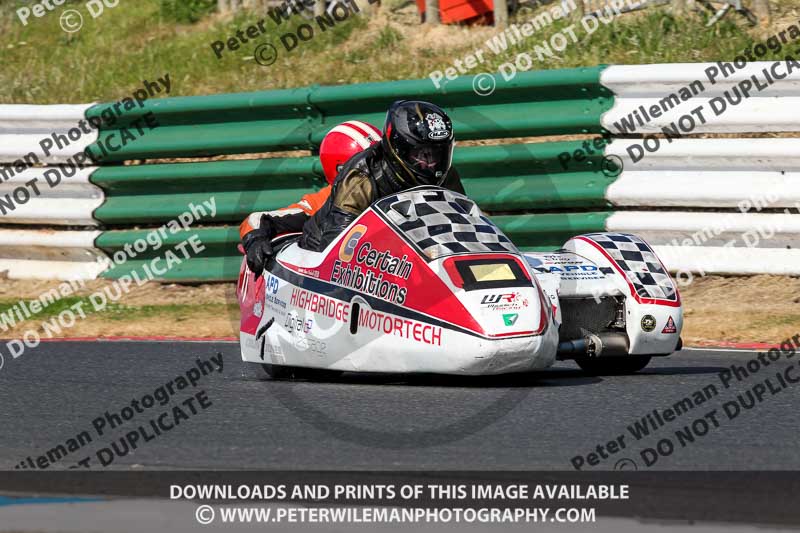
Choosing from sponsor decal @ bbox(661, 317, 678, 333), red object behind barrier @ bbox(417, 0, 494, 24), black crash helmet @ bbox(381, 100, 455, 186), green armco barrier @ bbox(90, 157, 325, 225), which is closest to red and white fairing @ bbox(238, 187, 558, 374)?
black crash helmet @ bbox(381, 100, 455, 186)

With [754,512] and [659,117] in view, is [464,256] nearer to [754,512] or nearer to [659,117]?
[754,512]

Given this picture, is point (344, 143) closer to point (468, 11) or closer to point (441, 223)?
point (441, 223)

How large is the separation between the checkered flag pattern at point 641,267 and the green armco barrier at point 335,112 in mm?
2432

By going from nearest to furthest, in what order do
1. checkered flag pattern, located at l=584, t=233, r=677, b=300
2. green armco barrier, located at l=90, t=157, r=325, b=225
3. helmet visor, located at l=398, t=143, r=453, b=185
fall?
1. helmet visor, located at l=398, t=143, r=453, b=185
2. checkered flag pattern, located at l=584, t=233, r=677, b=300
3. green armco barrier, located at l=90, t=157, r=325, b=225

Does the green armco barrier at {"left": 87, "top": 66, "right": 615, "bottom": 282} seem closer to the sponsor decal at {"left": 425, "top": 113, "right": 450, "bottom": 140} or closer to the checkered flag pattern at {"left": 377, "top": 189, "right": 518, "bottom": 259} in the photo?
the sponsor decal at {"left": 425, "top": 113, "right": 450, "bottom": 140}

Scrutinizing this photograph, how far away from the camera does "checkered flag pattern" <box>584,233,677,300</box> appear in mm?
6148

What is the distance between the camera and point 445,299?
537 centimetres

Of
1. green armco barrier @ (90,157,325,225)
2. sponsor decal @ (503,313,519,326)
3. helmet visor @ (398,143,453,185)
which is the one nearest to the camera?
sponsor decal @ (503,313,519,326)

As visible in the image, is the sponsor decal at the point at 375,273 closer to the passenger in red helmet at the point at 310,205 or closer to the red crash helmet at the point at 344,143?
the passenger in red helmet at the point at 310,205

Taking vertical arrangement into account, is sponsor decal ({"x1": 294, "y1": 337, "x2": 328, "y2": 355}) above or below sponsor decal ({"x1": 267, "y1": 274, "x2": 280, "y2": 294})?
below

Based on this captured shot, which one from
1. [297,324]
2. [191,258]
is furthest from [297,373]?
[191,258]

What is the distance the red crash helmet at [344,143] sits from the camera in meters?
7.04

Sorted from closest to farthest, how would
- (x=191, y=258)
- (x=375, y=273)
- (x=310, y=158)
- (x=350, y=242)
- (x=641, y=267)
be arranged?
(x=375, y=273), (x=350, y=242), (x=641, y=267), (x=310, y=158), (x=191, y=258)

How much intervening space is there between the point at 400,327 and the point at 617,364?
1388 millimetres
